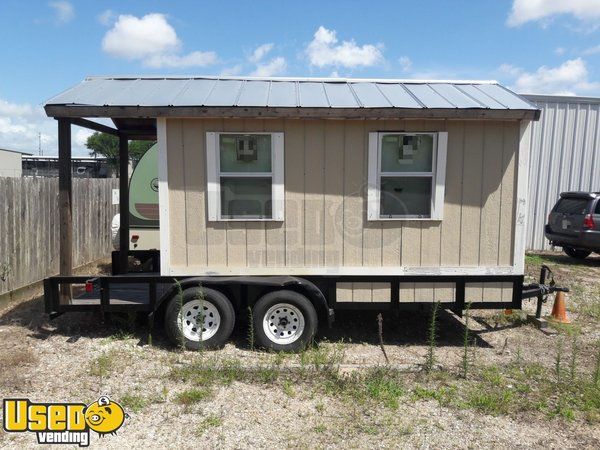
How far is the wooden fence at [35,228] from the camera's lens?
6.82 meters

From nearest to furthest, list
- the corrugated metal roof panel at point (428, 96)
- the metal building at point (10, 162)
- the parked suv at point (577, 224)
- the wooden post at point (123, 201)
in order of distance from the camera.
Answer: the corrugated metal roof panel at point (428, 96) < the wooden post at point (123, 201) < the parked suv at point (577, 224) < the metal building at point (10, 162)

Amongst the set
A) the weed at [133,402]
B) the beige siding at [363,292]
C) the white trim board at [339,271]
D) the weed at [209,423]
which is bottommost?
the weed at [209,423]

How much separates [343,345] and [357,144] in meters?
2.32

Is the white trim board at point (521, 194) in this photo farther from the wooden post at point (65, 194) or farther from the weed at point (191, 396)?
the wooden post at point (65, 194)

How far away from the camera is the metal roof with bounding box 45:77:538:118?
16.4 ft

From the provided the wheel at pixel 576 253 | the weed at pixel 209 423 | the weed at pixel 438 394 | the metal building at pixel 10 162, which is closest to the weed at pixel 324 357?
the weed at pixel 438 394

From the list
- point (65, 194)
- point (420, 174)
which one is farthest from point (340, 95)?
point (65, 194)

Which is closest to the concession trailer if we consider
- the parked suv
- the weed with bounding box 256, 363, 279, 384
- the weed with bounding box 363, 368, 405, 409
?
the weed with bounding box 256, 363, 279, 384

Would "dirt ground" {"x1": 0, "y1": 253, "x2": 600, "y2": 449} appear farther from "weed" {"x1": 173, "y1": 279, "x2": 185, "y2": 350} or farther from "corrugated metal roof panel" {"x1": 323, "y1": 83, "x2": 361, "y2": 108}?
"corrugated metal roof panel" {"x1": 323, "y1": 83, "x2": 361, "y2": 108}

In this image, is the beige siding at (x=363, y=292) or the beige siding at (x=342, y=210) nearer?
the beige siding at (x=342, y=210)

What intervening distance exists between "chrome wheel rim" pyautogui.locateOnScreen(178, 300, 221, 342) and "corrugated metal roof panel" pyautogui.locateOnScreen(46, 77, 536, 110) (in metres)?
2.21

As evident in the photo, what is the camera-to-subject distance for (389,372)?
15.1 ft

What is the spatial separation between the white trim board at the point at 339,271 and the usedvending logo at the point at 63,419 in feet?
5.56

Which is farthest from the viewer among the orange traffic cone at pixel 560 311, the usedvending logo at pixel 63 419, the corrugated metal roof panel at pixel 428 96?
the orange traffic cone at pixel 560 311
